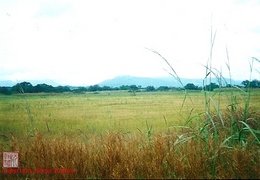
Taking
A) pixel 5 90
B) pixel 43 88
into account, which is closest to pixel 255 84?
pixel 43 88

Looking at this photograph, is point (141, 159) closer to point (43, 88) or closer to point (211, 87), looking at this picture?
point (211, 87)

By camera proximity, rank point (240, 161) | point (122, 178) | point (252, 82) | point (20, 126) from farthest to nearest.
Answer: point (20, 126) < point (252, 82) < point (122, 178) < point (240, 161)

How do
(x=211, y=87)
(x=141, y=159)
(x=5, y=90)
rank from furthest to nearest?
(x=5, y=90) → (x=211, y=87) → (x=141, y=159)

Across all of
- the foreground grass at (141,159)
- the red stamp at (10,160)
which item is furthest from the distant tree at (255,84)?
the red stamp at (10,160)

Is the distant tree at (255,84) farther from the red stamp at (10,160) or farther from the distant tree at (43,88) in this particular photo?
the distant tree at (43,88)

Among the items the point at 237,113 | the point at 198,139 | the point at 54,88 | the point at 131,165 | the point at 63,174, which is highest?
the point at 54,88

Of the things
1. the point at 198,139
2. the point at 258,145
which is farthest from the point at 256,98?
the point at 198,139

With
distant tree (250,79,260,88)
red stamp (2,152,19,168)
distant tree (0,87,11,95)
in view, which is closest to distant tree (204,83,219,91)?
distant tree (250,79,260,88)

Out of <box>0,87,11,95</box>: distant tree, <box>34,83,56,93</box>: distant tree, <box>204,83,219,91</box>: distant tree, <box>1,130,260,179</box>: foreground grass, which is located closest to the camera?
<box>1,130,260,179</box>: foreground grass

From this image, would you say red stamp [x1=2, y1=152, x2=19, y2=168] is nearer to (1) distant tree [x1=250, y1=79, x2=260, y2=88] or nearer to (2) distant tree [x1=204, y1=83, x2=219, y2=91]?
(2) distant tree [x1=204, y1=83, x2=219, y2=91]

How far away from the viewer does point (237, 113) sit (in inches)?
127

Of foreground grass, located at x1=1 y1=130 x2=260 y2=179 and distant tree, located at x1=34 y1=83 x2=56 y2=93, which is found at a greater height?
distant tree, located at x1=34 y1=83 x2=56 y2=93

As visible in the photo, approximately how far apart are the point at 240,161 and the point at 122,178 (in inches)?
41.2

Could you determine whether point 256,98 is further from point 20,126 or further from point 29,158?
point 20,126
